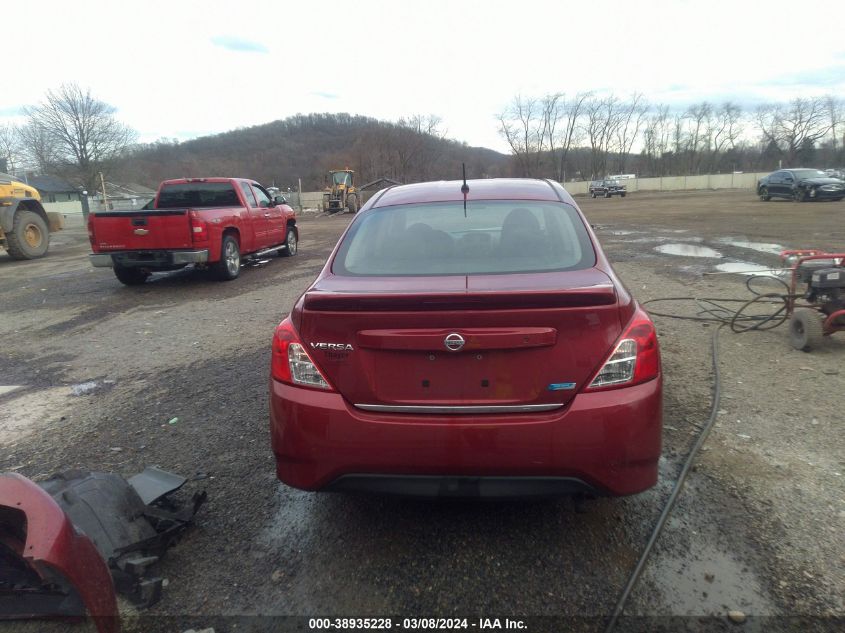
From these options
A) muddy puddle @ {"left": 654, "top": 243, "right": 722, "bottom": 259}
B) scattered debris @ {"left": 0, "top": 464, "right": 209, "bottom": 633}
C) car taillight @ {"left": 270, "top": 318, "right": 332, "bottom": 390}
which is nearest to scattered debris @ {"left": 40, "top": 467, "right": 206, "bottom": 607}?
scattered debris @ {"left": 0, "top": 464, "right": 209, "bottom": 633}

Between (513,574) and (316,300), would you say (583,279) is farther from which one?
(513,574)

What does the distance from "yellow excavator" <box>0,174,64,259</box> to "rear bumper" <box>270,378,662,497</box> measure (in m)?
16.2

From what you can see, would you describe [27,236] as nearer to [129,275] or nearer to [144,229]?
[129,275]

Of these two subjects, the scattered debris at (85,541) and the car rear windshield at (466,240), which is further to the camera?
the car rear windshield at (466,240)

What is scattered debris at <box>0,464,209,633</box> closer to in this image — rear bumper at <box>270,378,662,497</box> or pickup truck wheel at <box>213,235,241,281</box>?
rear bumper at <box>270,378,662,497</box>

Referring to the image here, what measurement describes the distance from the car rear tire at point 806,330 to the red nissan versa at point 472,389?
3581mm

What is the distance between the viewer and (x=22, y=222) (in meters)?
Answer: 15.0

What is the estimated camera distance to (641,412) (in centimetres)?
225

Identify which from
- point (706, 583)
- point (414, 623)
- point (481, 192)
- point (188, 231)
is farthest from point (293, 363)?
point (188, 231)

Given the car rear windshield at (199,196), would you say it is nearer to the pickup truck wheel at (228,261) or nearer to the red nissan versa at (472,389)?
the pickup truck wheel at (228,261)

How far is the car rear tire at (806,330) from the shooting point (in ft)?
16.3

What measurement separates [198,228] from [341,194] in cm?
2805

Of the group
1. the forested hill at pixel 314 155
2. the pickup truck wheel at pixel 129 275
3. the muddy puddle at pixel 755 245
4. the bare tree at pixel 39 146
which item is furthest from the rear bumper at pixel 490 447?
the forested hill at pixel 314 155

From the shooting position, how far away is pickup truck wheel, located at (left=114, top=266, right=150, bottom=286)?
33.1ft
